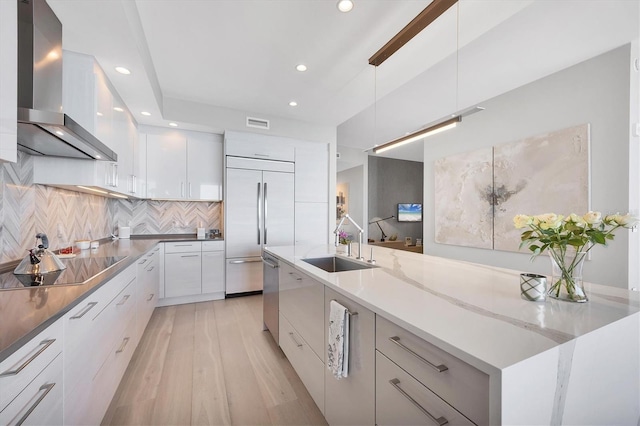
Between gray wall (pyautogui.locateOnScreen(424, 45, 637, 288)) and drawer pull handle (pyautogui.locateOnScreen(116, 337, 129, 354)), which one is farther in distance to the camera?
gray wall (pyautogui.locateOnScreen(424, 45, 637, 288))

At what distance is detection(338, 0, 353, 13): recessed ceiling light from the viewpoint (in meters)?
1.91

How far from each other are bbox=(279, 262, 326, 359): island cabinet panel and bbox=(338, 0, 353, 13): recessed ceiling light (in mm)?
1972

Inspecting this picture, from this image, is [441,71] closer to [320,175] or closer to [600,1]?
[600,1]

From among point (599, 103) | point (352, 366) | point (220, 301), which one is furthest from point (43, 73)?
point (599, 103)

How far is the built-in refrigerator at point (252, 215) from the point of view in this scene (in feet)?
12.7

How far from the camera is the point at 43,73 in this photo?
5.32 feet

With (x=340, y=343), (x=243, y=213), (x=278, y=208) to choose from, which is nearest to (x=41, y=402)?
(x=340, y=343)

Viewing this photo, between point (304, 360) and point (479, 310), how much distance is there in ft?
4.03

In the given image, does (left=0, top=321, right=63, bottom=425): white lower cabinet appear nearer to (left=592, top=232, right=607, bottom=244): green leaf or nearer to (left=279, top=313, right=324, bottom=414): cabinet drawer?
(left=279, top=313, right=324, bottom=414): cabinet drawer

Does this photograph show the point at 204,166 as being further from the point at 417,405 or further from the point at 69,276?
the point at 417,405

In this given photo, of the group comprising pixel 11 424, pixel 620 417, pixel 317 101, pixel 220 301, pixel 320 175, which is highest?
pixel 317 101

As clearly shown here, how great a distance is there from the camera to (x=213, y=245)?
379 cm

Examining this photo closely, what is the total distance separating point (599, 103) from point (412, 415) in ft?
11.7

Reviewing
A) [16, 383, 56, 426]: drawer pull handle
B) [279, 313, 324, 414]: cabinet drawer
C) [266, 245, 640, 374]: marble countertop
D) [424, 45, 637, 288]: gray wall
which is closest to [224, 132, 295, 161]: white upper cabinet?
[279, 313, 324, 414]: cabinet drawer
